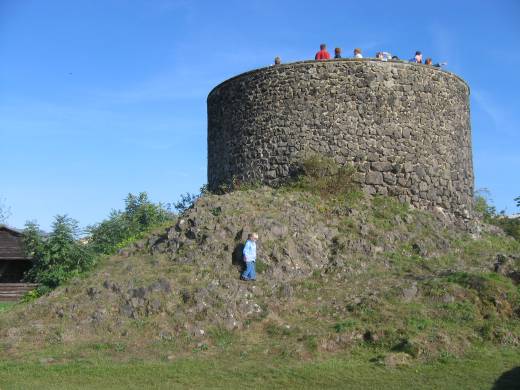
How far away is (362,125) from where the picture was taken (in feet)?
53.7

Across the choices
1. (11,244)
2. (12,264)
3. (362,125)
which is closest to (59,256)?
(362,125)

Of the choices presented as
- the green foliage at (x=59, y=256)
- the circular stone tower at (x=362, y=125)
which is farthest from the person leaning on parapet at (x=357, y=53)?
the green foliage at (x=59, y=256)

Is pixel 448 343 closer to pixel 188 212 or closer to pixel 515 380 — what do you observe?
pixel 515 380

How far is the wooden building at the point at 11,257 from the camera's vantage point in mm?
22953

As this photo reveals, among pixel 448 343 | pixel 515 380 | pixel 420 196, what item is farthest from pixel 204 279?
pixel 420 196

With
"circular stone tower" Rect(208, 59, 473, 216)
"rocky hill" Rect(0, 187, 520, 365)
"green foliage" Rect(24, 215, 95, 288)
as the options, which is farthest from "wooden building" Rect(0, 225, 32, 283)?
"circular stone tower" Rect(208, 59, 473, 216)

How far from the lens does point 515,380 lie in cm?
846

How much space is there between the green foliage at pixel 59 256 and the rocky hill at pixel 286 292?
0.69 meters

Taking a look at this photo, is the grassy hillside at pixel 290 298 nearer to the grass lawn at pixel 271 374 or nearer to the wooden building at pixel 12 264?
the grass lawn at pixel 271 374

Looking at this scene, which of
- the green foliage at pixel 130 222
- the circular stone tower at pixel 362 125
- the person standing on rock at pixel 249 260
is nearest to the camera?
the person standing on rock at pixel 249 260

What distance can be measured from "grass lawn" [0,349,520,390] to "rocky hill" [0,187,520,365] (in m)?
0.41

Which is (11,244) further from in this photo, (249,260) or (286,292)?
(286,292)

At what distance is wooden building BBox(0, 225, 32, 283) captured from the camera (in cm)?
2295

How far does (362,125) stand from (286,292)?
641cm
